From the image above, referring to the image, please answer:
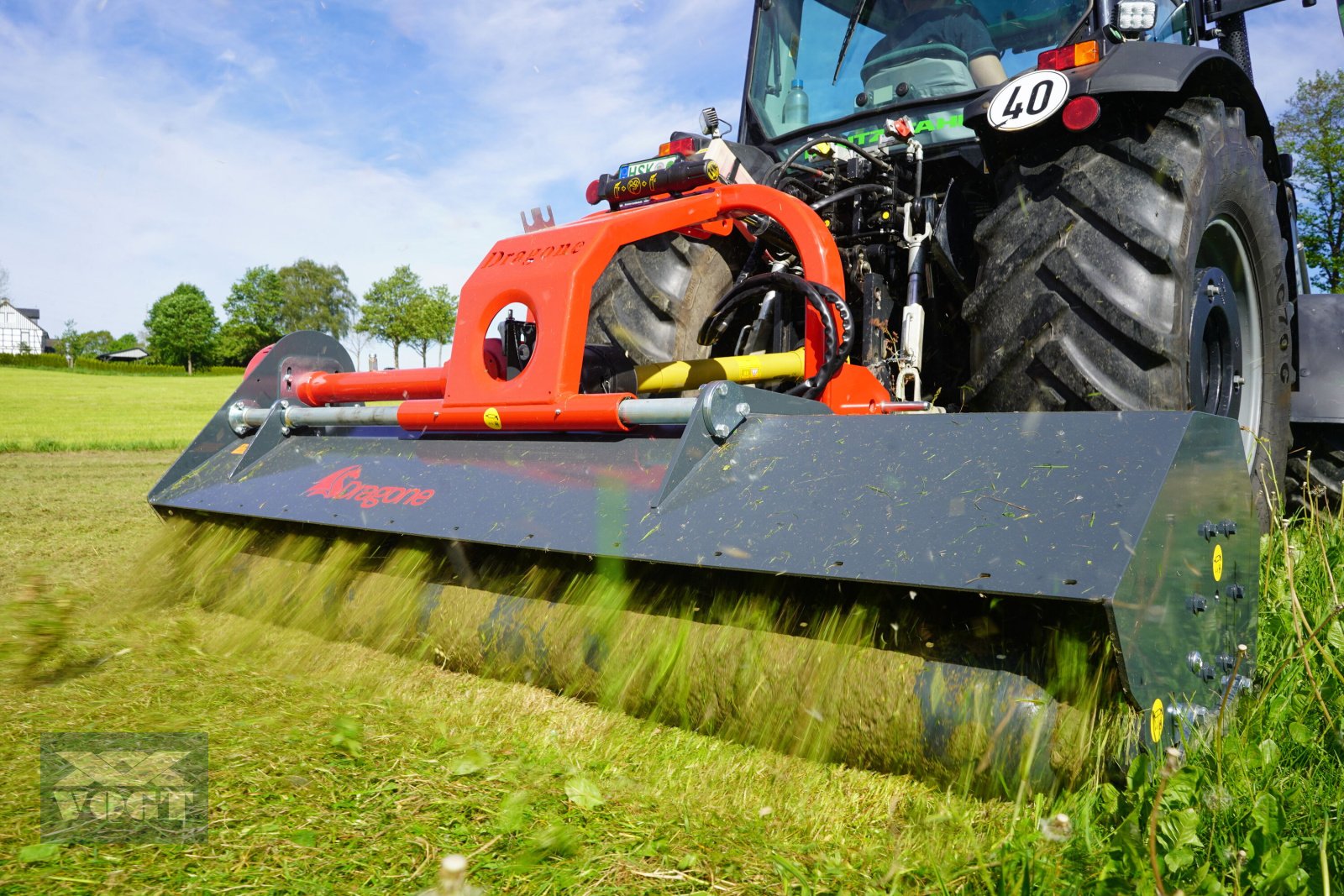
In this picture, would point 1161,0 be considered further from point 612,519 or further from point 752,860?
point 752,860

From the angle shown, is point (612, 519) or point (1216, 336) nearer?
point (612, 519)

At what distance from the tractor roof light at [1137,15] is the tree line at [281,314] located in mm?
49037

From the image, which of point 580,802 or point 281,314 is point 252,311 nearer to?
point 281,314

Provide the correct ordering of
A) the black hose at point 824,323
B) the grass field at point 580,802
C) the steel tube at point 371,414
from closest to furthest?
the grass field at point 580,802 → the steel tube at point 371,414 → the black hose at point 824,323

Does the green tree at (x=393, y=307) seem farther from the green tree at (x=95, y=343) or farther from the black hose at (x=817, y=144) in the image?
the black hose at (x=817, y=144)

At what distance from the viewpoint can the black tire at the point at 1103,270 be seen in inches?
85.7

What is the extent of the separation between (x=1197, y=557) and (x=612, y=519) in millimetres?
1070

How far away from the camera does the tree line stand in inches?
2015

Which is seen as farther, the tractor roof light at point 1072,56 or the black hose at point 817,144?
the black hose at point 817,144

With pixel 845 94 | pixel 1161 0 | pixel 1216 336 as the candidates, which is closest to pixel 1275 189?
pixel 1216 336

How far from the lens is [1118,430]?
5.34 feet

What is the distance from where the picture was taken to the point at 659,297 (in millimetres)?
2959

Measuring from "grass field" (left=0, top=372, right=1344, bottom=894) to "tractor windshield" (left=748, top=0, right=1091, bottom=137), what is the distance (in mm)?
2049

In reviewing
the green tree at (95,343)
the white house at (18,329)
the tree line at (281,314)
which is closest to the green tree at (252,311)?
the tree line at (281,314)
